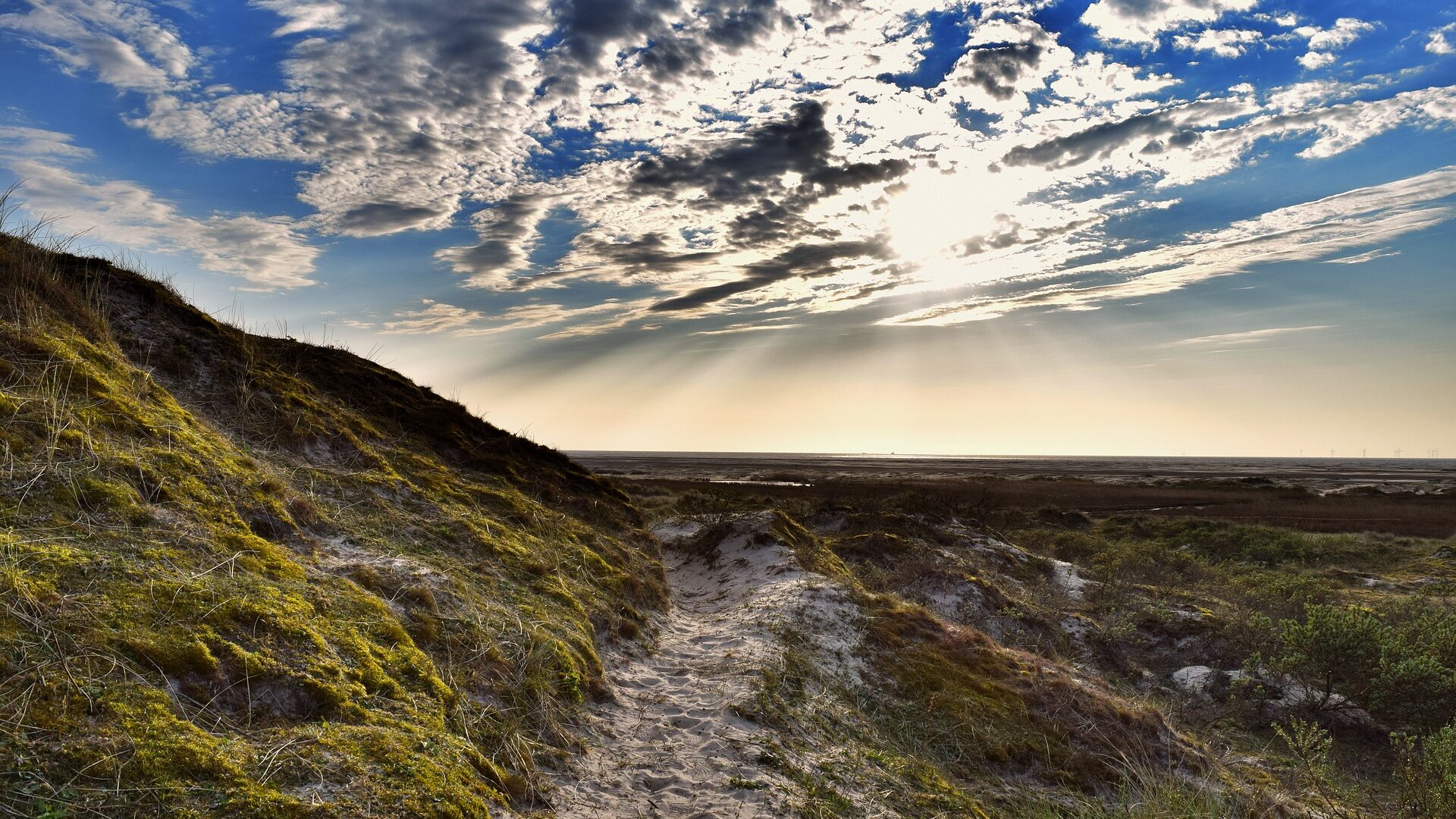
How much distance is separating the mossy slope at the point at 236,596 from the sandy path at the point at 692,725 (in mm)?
460

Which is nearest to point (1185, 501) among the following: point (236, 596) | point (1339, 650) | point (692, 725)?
point (1339, 650)

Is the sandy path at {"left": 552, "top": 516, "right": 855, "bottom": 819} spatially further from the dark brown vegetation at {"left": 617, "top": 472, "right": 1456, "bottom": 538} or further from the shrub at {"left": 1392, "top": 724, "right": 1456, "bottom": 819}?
the dark brown vegetation at {"left": 617, "top": 472, "right": 1456, "bottom": 538}

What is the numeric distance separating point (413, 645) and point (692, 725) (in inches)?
114

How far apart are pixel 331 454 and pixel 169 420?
2961 mm

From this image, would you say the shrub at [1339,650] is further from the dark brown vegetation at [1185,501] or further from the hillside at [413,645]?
the dark brown vegetation at [1185,501]

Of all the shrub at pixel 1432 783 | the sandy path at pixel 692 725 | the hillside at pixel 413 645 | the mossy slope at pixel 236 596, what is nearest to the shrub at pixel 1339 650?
the hillside at pixel 413 645

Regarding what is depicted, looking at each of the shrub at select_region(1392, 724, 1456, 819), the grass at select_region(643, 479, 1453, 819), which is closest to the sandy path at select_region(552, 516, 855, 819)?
the grass at select_region(643, 479, 1453, 819)

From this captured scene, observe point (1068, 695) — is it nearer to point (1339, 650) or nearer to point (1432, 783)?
point (1432, 783)

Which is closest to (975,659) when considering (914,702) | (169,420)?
(914,702)

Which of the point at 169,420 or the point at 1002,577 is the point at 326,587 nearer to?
the point at 169,420

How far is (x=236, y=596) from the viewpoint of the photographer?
4.75m

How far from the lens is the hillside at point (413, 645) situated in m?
3.75

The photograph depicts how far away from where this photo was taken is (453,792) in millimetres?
4215

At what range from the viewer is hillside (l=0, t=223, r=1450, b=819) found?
3752mm
